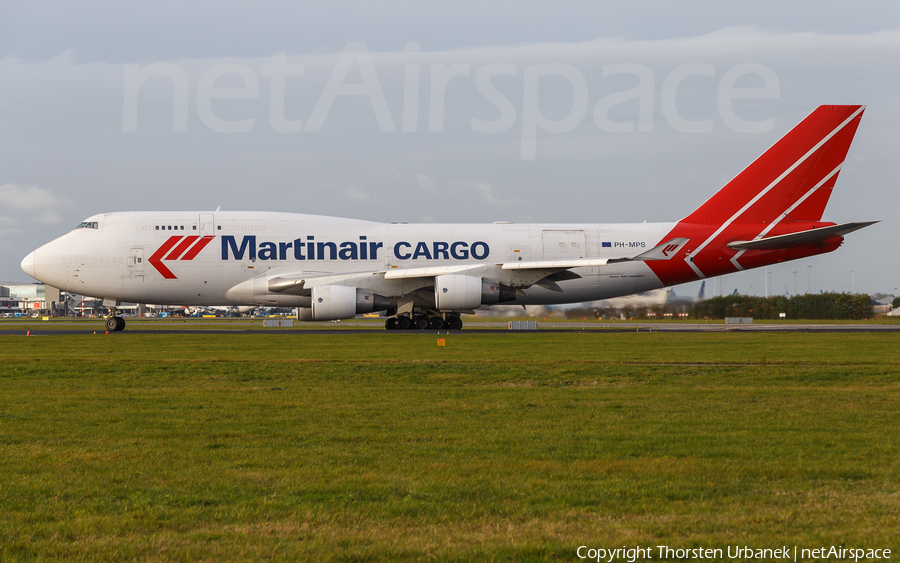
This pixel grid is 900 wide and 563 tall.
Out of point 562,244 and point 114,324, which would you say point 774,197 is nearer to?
point 562,244

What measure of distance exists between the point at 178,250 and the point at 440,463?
97.2ft

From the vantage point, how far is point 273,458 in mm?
7586

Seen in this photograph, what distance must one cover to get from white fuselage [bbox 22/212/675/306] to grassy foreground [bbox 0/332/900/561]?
1865 cm

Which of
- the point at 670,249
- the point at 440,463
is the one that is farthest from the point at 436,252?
the point at 440,463

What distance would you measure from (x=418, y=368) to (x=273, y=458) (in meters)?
9.55

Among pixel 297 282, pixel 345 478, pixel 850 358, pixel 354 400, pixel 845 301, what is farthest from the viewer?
pixel 845 301

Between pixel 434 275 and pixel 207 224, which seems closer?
pixel 434 275

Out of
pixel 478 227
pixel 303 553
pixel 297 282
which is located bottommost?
pixel 303 553

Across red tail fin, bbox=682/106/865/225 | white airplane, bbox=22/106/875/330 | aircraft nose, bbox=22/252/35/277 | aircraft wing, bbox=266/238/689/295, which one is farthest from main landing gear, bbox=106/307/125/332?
red tail fin, bbox=682/106/865/225

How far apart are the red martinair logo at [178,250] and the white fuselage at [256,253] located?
4 centimetres

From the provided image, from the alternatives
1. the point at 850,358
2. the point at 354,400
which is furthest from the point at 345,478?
the point at 850,358

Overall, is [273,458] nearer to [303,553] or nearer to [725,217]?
[303,553]

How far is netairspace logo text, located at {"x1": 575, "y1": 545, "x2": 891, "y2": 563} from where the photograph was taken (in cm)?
468

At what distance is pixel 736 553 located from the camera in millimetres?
4762
